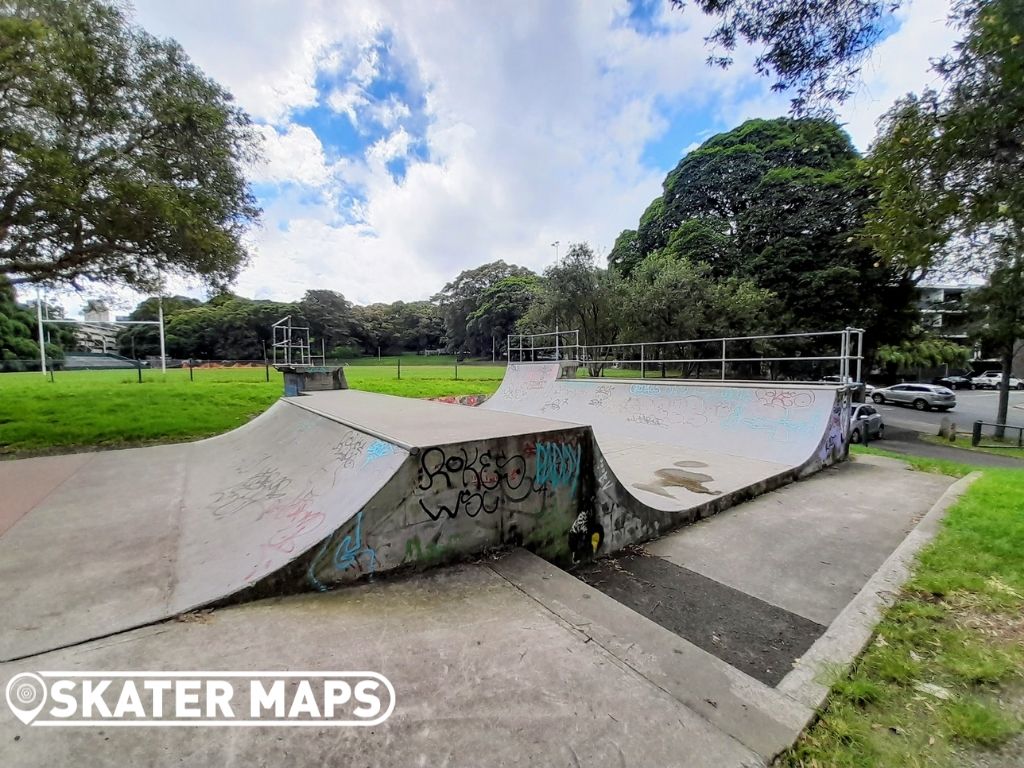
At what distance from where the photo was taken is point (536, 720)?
1724 millimetres

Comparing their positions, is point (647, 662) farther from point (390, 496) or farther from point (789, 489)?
point (789, 489)

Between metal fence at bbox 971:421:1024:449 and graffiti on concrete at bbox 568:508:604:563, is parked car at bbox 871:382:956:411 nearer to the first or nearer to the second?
metal fence at bbox 971:421:1024:449

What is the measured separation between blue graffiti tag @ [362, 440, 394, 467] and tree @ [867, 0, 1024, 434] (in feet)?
15.0

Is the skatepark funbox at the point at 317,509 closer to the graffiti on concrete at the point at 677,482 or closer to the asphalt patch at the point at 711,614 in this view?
the graffiti on concrete at the point at 677,482

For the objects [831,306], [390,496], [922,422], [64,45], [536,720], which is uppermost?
[64,45]

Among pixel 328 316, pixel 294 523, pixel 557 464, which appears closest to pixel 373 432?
pixel 294 523

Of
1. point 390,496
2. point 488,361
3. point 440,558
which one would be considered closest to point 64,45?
point 390,496

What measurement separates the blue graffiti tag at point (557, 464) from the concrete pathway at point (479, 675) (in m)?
0.62

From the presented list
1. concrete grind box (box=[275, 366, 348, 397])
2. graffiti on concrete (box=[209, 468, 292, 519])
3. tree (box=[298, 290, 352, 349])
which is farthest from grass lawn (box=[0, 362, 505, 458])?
tree (box=[298, 290, 352, 349])

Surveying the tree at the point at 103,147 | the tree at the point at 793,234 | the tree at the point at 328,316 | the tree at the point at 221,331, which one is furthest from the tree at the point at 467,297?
the tree at the point at 103,147

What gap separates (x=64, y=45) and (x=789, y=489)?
12822 mm

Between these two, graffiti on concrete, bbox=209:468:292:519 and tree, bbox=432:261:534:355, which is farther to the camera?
tree, bbox=432:261:534:355

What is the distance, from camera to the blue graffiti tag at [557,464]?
11.3 ft

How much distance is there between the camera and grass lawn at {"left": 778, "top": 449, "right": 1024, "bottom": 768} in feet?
5.46
